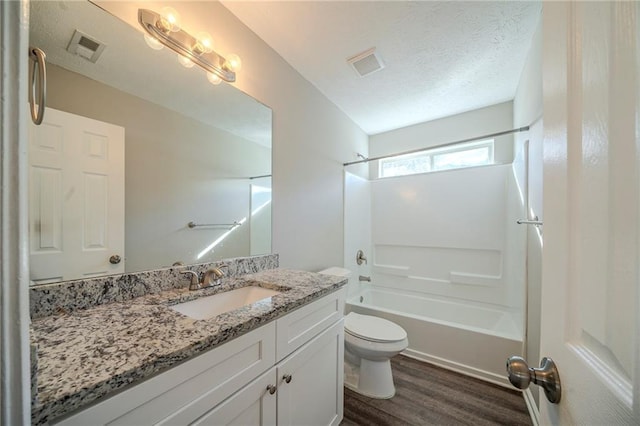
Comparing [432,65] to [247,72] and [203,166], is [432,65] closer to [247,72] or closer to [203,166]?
[247,72]

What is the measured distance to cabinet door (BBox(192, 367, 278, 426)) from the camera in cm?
68

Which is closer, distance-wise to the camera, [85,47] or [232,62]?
[85,47]

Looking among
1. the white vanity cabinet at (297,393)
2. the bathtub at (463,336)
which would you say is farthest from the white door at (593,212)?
the bathtub at (463,336)

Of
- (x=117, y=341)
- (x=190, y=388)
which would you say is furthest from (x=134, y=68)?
(x=190, y=388)

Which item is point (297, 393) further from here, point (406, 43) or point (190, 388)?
point (406, 43)

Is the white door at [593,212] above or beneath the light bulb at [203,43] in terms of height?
beneath

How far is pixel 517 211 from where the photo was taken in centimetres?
214

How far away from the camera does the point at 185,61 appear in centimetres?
120

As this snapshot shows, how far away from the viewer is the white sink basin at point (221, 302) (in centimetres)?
100

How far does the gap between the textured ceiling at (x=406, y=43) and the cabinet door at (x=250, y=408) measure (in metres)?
1.92

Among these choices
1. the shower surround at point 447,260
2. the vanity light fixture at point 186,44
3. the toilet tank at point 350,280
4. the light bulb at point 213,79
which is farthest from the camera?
the toilet tank at point 350,280

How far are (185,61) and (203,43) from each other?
146 mm

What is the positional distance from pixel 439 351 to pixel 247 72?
2.65 metres

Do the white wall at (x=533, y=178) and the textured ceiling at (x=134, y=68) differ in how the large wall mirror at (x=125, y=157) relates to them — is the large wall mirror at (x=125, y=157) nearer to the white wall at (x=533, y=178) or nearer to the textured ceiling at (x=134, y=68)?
the textured ceiling at (x=134, y=68)
